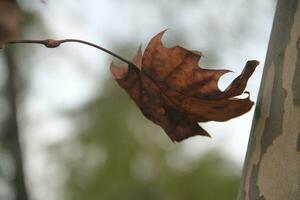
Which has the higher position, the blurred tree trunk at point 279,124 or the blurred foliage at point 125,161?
the blurred tree trunk at point 279,124

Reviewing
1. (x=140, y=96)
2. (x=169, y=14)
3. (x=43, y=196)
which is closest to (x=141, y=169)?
(x=43, y=196)

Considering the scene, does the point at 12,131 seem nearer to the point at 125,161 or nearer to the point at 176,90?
the point at 125,161

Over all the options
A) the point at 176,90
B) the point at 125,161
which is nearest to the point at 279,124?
the point at 176,90

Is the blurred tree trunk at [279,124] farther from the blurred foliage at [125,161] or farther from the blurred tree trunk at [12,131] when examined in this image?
the blurred foliage at [125,161]

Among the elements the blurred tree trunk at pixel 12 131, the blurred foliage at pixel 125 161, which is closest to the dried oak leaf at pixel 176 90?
the blurred tree trunk at pixel 12 131

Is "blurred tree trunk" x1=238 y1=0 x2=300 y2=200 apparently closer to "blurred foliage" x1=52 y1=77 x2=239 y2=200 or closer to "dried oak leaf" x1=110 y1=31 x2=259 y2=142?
"dried oak leaf" x1=110 y1=31 x2=259 y2=142

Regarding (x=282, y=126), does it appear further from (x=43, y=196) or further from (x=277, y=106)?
(x=43, y=196)

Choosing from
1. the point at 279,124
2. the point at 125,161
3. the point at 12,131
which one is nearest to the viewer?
the point at 279,124
